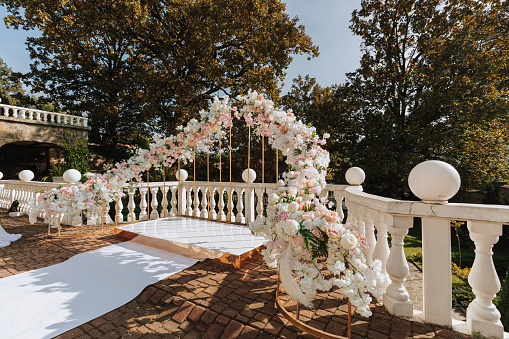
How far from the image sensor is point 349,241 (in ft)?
5.52

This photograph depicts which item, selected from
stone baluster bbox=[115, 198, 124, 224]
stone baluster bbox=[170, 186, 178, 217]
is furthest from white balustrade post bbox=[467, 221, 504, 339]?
stone baluster bbox=[115, 198, 124, 224]

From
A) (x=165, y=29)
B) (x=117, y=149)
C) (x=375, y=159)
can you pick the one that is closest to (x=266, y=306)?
(x=375, y=159)

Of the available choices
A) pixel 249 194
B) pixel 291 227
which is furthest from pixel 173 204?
pixel 291 227

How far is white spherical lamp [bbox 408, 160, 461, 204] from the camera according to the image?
1.86 m

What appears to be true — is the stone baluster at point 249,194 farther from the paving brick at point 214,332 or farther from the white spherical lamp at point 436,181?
the white spherical lamp at point 436,181

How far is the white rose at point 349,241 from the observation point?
1677 mm

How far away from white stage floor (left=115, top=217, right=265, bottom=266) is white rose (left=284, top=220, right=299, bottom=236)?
5.77 feet

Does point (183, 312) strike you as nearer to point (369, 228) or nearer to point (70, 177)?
point (369, 228)

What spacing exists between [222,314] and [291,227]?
1.26m

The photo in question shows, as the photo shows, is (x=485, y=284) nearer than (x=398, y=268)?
Yes

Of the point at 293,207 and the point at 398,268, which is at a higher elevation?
the point at 293,207

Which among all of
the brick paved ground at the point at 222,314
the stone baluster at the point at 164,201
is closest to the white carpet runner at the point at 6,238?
the brick paved ground at the point at 222,314

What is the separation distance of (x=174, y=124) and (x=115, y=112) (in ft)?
22.5

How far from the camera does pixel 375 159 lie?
35.9 feet
